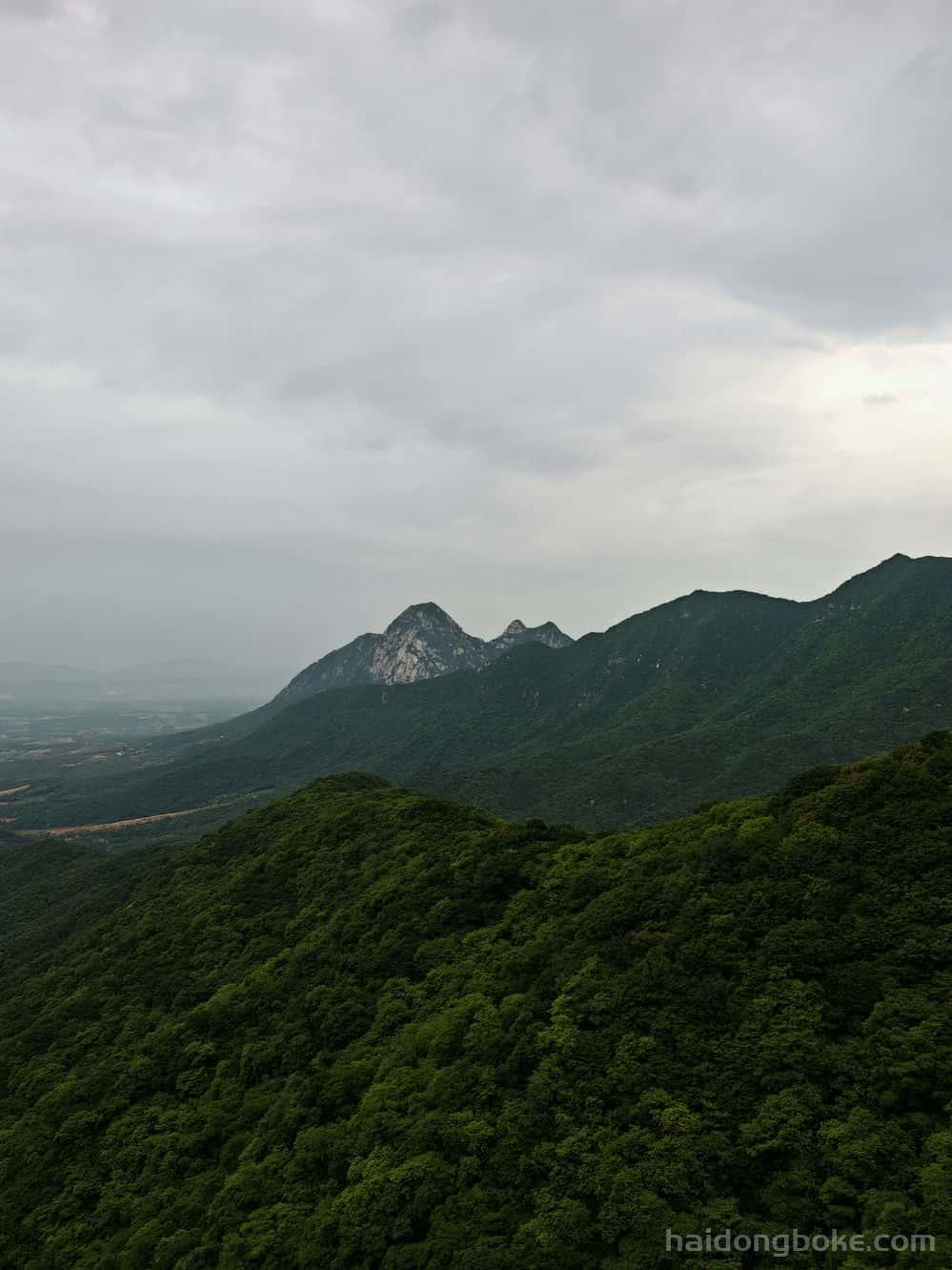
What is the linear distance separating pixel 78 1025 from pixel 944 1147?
1860 inches

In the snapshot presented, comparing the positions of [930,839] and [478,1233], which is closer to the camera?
[478,1233]

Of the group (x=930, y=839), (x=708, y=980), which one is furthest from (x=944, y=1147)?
(x=930, y=839)

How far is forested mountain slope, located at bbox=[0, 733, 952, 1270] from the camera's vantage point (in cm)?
1803

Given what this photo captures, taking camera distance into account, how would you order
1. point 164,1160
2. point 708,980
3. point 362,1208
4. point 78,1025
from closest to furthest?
point 362,1208 < point 708,980 < point 164,1160 < point 78,1025

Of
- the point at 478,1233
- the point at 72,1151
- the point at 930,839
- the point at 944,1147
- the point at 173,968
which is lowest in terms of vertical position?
the point at 72,1151

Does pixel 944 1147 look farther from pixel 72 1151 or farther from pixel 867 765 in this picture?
pixel 72 1151

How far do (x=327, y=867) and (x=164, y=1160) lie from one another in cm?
2147

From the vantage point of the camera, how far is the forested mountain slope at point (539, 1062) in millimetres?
18031

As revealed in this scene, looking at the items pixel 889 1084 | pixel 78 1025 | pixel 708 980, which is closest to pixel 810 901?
pixel 708 980

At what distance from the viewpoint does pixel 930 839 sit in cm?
2561

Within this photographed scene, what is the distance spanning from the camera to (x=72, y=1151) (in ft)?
99.8

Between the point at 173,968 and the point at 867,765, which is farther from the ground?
the point at 867,765

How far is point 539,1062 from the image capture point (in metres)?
23.8

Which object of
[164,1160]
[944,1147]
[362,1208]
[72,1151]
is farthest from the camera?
[72,1151]
